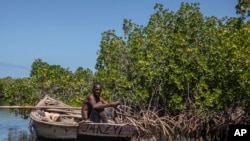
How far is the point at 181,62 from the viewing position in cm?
1455

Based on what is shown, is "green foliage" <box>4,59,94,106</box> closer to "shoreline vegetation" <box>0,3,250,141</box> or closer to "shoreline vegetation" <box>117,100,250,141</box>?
"shoreline vegetation" <box>0,3,250,141</box>

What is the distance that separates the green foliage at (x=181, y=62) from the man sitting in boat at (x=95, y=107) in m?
3.20

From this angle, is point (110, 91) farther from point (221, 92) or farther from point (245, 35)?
point (245, 35)

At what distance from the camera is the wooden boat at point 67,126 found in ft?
36.5

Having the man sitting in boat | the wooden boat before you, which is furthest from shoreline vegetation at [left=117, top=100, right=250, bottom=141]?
the man sitting in boat

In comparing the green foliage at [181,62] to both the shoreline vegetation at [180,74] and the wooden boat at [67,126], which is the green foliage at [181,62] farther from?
the wooden boat at [67,126]

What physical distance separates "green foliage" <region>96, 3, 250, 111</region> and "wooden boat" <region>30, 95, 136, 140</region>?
1534 mm

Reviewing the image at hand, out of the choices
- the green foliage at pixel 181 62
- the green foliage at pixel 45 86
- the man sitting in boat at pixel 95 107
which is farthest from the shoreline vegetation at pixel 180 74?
the man sitting in boat at pixel 95 107

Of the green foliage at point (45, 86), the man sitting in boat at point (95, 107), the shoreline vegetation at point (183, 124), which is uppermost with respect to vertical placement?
the green foliage at point (45, 86)

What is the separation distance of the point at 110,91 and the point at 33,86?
11.9ft

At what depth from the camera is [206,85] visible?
14.1m

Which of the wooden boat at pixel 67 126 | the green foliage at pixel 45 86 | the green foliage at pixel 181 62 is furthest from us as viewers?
the green foliage at pixel 45 86

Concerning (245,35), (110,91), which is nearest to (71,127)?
(110,91)

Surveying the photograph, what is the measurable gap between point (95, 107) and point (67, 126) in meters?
1.16
